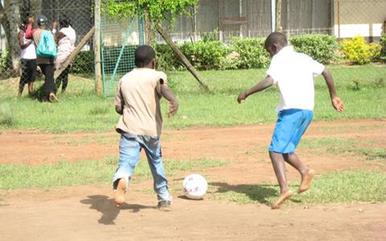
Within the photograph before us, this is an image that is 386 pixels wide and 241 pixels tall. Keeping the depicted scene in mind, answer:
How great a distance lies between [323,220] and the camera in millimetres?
6074

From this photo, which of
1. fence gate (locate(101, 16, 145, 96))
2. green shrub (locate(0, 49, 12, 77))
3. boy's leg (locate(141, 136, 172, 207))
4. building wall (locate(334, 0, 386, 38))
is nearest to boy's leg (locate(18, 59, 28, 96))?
fence gate (locate(101, 16, 145, 96))

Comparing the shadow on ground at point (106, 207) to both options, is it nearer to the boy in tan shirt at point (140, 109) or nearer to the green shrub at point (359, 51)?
the boy in tan shirt at point (140, 109)

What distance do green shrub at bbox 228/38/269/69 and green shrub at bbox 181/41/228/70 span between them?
1.50ft

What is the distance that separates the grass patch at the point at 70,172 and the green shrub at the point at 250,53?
14546 mm

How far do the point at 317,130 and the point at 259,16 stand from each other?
1582cm

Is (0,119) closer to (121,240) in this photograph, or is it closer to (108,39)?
(108,39)

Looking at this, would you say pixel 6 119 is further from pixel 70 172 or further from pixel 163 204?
pixel 163 204

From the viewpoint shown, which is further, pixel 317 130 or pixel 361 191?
pixel 317 130

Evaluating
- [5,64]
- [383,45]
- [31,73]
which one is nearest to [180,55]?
[31,73]

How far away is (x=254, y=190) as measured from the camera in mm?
7324

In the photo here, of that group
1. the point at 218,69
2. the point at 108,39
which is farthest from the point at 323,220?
the point at 218,69

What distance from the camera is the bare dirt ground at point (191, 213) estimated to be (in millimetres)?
5727

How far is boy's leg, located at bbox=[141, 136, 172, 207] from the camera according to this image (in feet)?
20.6

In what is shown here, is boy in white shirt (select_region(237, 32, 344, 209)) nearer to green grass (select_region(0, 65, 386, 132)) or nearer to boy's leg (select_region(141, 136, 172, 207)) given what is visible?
boy's leg (select_region(141, 136, 172, 207))
